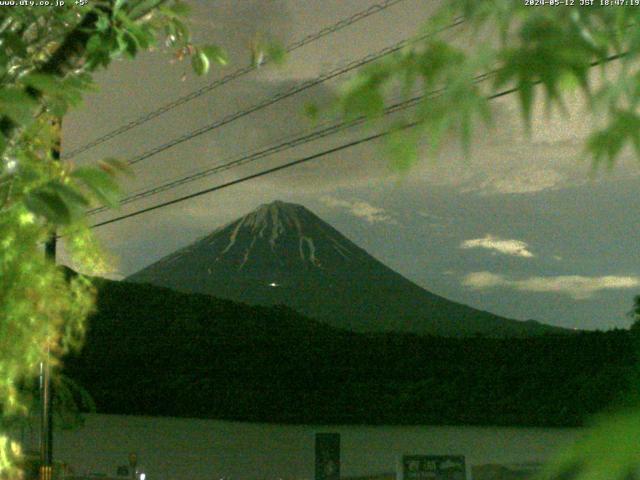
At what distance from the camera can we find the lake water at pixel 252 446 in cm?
2638

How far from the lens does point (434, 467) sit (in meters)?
10.9

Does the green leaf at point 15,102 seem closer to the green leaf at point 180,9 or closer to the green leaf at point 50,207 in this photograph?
the green leaf at point 50,207

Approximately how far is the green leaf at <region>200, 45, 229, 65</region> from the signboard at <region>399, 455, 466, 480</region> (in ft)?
27.2

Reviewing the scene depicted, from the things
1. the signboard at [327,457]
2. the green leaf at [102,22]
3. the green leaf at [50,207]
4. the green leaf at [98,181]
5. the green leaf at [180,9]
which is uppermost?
the green leaf at [180,9]

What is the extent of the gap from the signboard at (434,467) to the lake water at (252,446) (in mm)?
12621

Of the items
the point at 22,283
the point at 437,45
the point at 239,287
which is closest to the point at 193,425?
the point at 239,287

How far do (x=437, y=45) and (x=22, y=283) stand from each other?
12.3 ft

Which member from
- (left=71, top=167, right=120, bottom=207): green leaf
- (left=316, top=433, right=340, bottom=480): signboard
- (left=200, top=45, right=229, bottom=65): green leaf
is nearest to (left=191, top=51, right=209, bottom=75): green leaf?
(left=200, top=45, right=229, bottom=65): green leaf

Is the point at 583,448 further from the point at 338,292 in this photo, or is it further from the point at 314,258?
the point at 314,258

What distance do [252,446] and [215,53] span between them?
105 ft

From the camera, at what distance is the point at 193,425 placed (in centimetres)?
3969

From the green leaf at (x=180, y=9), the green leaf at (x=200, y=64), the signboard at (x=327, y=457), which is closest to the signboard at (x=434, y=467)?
the signboard at (x=327, y=457)

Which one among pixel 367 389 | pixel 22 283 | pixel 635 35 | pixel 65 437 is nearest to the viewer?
pixel 635 35

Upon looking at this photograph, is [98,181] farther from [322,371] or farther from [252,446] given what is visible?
[322,371]
